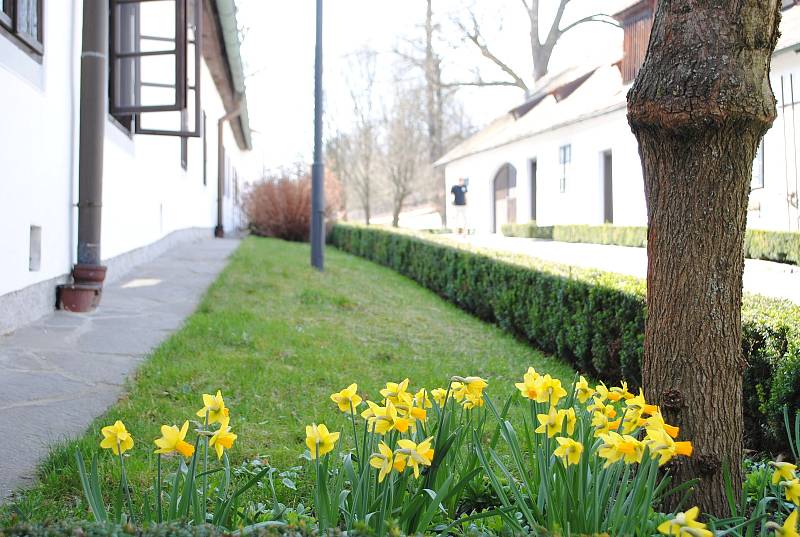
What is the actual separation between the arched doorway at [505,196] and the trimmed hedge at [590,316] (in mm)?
17156

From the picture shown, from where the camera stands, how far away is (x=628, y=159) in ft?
64.5

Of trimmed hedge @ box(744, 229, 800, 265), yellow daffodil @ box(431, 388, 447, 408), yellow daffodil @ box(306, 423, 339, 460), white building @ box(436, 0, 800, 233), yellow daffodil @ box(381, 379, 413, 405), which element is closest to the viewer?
yellow daffodil @ box(306, 423, 339, 460)

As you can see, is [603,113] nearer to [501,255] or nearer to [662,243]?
[501,255]

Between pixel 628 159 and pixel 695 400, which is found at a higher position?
pixel 628 159

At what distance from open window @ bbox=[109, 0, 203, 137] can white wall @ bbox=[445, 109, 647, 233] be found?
494 inches

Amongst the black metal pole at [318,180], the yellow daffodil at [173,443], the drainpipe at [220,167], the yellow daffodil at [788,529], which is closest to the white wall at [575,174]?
the drainpipe at [220,167]

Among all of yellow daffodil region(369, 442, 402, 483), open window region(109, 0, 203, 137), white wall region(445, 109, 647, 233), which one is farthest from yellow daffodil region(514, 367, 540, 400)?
white wall region(445, 109, 647, 233)

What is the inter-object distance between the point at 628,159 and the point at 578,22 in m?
15.1

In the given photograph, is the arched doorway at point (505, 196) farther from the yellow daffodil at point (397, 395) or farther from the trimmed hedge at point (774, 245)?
the yellow daffodil at point (397, 395)

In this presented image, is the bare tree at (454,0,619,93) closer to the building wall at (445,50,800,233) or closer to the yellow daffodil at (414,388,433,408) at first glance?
the building wall at (445,50,800,233)

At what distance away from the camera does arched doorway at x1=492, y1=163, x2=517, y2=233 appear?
28.6 metres

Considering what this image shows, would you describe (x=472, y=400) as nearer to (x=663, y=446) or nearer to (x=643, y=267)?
(x=663, y=446)

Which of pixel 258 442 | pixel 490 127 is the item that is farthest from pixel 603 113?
pixel 258 442

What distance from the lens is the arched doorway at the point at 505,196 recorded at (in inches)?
1128
